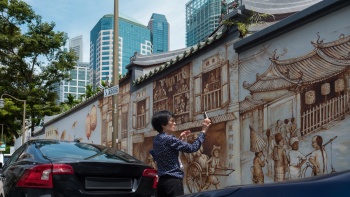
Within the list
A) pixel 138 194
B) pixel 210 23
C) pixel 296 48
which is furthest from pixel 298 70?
pixel 210 23

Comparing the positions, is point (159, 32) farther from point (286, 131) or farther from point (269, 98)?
point (286, 131)

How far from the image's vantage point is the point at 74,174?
169 inches

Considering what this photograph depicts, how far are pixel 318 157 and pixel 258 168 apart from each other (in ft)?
4.66

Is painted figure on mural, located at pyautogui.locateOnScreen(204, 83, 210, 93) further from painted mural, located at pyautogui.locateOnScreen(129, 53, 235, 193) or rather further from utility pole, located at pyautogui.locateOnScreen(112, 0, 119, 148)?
utility pole, located at pyautogui.locateOnScreen(112, 0, 119, 148)

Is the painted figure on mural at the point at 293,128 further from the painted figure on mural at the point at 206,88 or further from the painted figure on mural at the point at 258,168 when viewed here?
the painted figure on mural at the point at 206,88

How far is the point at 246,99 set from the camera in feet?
24.7

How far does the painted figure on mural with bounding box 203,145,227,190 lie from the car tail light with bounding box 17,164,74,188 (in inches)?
174

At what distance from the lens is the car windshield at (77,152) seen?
4645mm

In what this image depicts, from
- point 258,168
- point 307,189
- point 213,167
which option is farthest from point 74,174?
point 213,167

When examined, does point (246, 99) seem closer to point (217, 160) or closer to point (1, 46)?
point (217, 160)

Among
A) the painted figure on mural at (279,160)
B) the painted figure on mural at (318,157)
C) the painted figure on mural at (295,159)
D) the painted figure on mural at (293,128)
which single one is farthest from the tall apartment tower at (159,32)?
the painted figure on mural at (318,157)

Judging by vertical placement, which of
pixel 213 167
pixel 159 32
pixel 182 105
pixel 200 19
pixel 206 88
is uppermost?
pixel 159 32

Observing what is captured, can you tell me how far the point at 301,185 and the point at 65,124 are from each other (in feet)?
71.8

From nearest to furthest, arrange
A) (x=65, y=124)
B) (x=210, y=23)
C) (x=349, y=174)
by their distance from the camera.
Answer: (x=349, y=174) → (x=210, y=23) → (x=65, y=124)
